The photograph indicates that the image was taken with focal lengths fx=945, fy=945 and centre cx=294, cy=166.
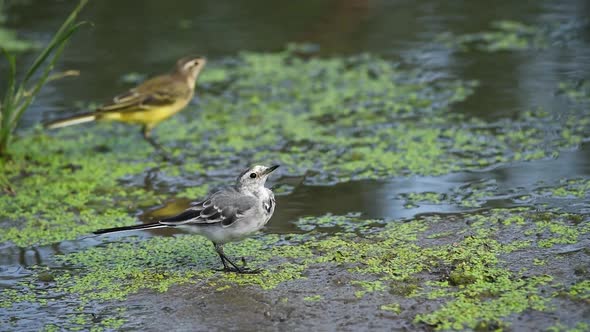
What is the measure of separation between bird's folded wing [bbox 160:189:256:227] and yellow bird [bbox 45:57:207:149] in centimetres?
354

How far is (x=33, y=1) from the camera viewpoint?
16.2m

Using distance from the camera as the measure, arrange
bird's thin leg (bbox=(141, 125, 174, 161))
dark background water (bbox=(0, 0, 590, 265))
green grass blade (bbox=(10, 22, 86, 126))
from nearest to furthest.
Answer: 1. green grass blade (bbox=(10, 22, 86, 126))
2. bird's thin leg (bbox=(141, 125, 174, 161))
3. dark background water (bbox=(0, 0, 590, 265))

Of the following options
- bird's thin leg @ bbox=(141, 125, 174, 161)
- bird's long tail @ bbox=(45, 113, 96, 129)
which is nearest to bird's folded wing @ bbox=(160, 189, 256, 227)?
bird's thin leg @ bbox=(141, 125, 174, 161)

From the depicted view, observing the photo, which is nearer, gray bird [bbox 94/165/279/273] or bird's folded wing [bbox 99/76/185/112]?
gray bird [bbox 94/165/279/273]

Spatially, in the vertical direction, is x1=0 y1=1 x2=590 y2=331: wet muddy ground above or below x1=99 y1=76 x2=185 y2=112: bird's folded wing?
below

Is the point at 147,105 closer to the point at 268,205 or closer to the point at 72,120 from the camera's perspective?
the point at 72,120

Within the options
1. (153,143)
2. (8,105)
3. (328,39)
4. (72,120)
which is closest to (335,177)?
(153,143)

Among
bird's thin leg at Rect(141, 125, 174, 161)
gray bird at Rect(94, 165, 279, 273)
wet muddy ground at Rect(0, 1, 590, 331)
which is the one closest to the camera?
wet muddy ground at Rect(0, 1, 590, 331)

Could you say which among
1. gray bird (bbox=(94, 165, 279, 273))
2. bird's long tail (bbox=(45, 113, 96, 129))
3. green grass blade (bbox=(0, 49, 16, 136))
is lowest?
gray bird (bbox=(94, 165, 279, 273))

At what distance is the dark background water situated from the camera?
1138cm

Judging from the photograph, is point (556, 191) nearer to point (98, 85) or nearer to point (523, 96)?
point (523, 96)

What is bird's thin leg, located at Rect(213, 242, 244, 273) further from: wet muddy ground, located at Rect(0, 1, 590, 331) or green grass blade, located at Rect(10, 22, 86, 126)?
green grass blade, located at Rect(10, 22, 86, 126)

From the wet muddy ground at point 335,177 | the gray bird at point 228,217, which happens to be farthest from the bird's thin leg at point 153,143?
the gray bird at point 228,217

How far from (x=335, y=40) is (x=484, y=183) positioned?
5.60 meters
